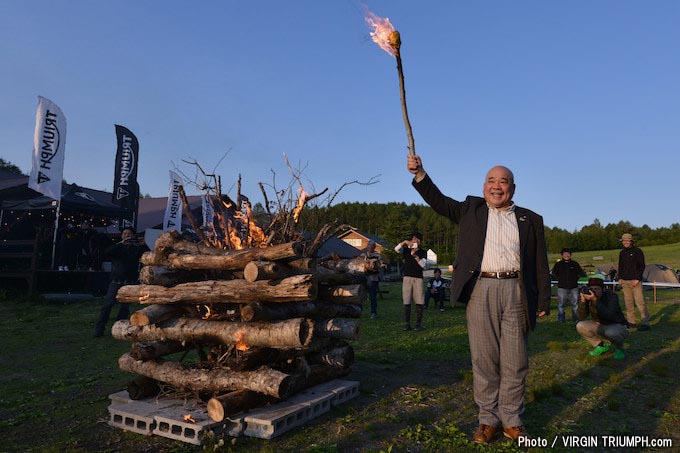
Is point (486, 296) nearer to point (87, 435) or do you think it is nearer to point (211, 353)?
point (211, 353)

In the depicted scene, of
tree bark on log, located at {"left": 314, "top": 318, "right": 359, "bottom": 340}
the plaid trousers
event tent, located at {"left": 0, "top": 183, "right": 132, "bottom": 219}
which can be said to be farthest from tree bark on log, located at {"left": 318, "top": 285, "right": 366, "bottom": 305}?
event tent, located at {"left": 0, "top": 183, "right": 132, "bottom": 219}

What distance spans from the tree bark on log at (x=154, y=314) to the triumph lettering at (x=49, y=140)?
14913mm

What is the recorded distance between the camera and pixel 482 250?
173 inches

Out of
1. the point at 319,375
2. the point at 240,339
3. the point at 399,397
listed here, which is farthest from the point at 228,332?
the point at 399,397

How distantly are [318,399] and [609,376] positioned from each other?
4738 millimetres

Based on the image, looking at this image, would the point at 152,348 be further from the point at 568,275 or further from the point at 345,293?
the point at 568,275

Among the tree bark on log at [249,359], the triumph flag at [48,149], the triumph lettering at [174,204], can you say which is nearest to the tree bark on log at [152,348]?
the tree bark on log at [249,359]

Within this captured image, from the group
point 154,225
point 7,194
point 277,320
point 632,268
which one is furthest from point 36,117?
point 632,268

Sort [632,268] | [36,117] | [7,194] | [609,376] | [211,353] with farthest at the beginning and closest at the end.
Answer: [7,194]
[36,117]
[632,268]
[609,376]
[211,353]

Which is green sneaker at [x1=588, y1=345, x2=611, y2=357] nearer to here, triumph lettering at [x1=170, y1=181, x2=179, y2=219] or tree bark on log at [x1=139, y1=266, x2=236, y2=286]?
tree bark on log at [x1=139, y1=266, x2=236, y2=286]

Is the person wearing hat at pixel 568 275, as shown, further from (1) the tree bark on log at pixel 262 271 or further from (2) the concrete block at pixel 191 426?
(2) the concrete block at pixel 191 426

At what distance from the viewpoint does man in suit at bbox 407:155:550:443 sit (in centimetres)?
418

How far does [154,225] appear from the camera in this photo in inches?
1223

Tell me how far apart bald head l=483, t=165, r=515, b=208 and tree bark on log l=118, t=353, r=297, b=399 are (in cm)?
270
